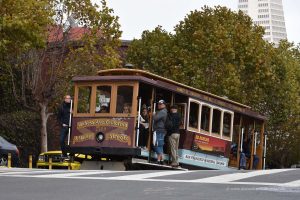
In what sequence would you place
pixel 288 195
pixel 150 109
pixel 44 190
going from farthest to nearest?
pixel 150 109, pixel 44 190, pixel 288 195

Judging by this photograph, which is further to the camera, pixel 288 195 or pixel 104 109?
pixel 104 109

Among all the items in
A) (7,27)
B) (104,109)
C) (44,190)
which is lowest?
(44,190)

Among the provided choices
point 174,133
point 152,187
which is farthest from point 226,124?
point 152,187

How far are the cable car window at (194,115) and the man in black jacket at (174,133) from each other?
3.61 ft

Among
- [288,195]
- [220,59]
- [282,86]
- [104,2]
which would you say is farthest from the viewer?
[282,86]

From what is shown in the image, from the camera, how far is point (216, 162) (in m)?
22.5

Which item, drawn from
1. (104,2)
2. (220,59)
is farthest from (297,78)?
(104,2)

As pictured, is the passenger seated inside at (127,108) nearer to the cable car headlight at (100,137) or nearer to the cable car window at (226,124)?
the cable car headlight at (100,137)

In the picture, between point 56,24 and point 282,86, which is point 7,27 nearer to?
point 56,24

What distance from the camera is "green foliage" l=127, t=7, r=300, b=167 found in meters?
36.4

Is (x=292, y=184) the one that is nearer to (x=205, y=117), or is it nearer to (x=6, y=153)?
(x=205, y=117)

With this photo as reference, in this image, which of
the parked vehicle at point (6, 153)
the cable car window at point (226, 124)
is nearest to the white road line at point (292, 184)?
the cable car window at point (226, 124)

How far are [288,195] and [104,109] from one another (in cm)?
1110

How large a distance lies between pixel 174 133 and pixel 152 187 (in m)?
9.50
